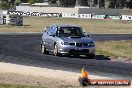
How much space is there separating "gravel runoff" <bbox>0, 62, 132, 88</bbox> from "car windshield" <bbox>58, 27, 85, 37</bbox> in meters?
5.51

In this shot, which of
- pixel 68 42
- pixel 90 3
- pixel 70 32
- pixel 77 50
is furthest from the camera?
pixel 90 3

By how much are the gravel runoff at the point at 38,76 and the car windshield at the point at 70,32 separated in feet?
18.1

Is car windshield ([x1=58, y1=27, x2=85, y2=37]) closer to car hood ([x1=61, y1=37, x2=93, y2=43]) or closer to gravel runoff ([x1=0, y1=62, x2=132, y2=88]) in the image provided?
car hood ([x1=61, y1=37, x2=93, y2=43])

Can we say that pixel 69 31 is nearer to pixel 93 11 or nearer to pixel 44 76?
pixel 44 76

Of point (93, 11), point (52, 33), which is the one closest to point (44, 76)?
point (52, 33)

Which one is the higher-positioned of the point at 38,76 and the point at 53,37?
the point at 53,37

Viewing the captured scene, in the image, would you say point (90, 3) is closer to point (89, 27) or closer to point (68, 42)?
point (89, 27)

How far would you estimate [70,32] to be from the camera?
73.5 ft

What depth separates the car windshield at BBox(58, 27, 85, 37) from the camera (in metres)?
22.3

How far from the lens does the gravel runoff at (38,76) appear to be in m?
13.0

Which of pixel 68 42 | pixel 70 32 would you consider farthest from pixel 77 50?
pixel 70 32

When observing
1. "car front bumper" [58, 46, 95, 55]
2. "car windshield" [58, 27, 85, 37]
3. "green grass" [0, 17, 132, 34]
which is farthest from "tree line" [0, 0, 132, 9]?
"car front bumper" [58, 46, 95, 55]

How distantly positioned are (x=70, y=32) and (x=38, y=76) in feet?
26.5

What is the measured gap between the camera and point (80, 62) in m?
19.2
